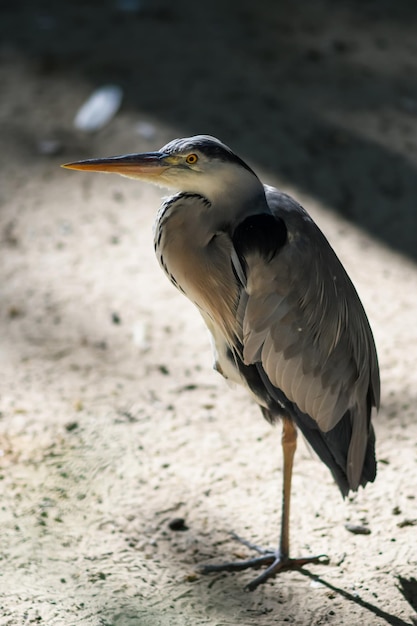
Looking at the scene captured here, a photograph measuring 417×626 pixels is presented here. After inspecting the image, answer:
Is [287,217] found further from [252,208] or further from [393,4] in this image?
[393,4]

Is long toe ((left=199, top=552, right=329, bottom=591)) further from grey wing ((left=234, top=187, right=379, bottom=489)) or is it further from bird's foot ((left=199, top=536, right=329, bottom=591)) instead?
grey wing ((left=234, top=187, right=379, bottom=489))

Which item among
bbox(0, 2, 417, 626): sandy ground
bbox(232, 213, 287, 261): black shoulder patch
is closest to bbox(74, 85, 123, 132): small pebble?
bbox(0, 2, 417, 626): sandy ground

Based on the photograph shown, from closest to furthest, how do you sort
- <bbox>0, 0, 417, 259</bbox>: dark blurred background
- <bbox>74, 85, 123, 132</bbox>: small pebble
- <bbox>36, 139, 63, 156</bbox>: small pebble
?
<bbox>0, 0, 417, 259</bbox>: dark blurred background → <bbox>36, 139, 63, 156</bbox>: small pebble → <bbox>74, 85, 123, 132</bbox>: small pebble

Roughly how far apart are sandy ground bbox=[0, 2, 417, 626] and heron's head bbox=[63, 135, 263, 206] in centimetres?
119

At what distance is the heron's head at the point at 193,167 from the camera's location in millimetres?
2707

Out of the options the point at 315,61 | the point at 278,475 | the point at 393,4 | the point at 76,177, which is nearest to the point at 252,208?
the point at 278,475

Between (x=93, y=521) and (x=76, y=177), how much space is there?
265cm

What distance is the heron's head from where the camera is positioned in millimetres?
2707

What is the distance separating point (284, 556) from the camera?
118 inches

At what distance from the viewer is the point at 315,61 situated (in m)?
6.19

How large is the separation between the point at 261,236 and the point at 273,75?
144 inches

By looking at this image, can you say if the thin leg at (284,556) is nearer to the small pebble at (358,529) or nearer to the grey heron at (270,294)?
the grey heron at (270,294)

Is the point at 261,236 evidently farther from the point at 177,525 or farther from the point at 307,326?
the point at 177,525

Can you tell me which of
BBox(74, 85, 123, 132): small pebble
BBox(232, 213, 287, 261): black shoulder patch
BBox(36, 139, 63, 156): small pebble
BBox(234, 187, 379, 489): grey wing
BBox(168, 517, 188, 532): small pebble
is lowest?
BBox(168, 517, 188, 532): small pebble
